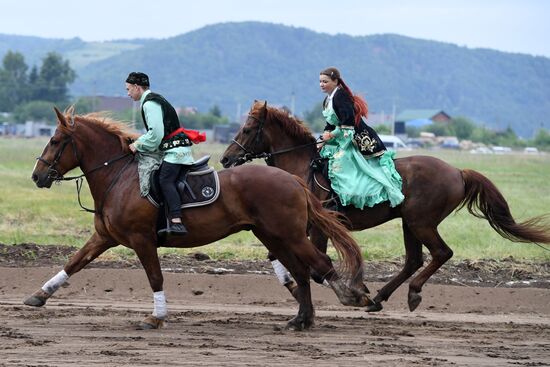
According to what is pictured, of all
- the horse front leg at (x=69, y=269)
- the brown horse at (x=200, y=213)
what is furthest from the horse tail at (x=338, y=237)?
the horse front leg at (x=69, y=269)

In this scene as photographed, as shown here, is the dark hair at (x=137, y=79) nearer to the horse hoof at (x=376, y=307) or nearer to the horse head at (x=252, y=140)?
the horse head at (x=252, y=140)

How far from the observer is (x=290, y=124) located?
495 inches

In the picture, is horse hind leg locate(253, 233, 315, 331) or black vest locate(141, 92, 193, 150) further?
black vest locate(141, 92, 193, 150)

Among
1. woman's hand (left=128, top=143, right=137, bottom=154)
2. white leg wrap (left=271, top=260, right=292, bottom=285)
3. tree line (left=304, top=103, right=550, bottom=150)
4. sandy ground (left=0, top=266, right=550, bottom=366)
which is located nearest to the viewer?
sandy ground (left=0, top=266, right=550, bottom=366)

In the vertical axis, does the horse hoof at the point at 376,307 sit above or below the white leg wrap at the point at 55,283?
below

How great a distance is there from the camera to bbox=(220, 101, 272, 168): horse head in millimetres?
12492

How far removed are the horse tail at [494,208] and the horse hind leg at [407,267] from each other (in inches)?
29.1

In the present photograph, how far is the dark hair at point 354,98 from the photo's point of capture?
40.0ft

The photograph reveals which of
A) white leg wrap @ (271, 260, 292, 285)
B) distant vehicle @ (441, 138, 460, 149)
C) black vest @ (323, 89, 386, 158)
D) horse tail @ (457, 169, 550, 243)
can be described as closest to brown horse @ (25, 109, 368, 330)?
white leg wrap @ (271, 260, 292, 285)

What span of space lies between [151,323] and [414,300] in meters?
3.26

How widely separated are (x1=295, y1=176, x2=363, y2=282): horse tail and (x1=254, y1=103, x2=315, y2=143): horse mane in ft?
5.75

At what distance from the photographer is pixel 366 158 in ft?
40.8

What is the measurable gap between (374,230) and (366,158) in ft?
26.5

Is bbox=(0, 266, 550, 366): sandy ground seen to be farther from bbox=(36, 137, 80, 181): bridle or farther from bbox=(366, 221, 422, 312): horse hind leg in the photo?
bbox=(36, 137, 80, 181): bridle
